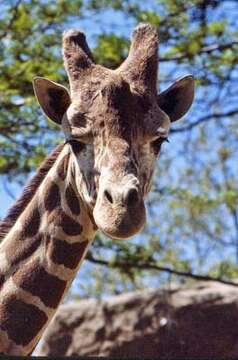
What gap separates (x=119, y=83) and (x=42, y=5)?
6705 millimetres

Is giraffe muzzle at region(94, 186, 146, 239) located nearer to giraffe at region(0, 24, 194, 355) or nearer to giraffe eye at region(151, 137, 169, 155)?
giraffe at region(0, 24, 194, 355)

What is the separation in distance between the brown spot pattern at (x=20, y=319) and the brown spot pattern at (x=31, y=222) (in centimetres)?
38

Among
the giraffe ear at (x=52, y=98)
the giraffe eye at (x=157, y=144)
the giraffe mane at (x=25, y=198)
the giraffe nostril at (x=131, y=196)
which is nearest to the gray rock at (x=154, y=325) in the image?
the giraffe mane at (x=25, y=198)

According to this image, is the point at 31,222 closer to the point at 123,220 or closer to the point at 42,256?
the point at 42,256

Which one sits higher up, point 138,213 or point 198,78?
point 138,213

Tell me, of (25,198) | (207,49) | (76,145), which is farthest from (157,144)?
(207,49)

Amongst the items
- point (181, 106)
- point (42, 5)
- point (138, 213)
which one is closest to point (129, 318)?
point (42, 5)

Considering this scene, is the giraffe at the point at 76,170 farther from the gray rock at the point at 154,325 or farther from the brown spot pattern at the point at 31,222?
the gray rock at the point at 154,325

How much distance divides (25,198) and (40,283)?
583 mm

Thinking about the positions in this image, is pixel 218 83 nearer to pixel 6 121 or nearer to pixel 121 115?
pixel 6 121

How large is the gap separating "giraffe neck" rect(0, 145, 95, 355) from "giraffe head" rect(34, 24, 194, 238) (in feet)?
0.68

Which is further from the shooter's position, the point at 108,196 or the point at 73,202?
the point at 73,202

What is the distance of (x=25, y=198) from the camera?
5863 millimetres

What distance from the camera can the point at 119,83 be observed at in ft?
17.6
